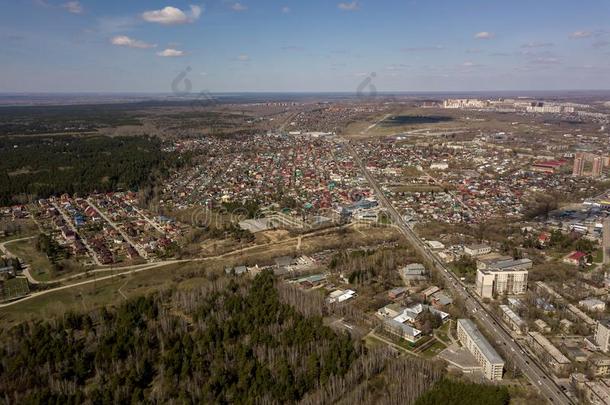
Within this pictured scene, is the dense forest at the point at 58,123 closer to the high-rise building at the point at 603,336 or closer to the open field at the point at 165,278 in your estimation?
the open field at the point at 165,278

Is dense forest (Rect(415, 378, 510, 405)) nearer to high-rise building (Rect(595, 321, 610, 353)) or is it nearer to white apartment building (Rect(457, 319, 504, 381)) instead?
white apartment building (Rect(457, 319, 504, 381))

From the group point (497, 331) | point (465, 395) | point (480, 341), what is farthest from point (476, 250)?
point (465, 395)

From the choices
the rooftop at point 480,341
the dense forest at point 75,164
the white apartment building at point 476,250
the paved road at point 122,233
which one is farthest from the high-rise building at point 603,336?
the dense forest at point 75,164

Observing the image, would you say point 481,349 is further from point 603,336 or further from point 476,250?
point 476,250

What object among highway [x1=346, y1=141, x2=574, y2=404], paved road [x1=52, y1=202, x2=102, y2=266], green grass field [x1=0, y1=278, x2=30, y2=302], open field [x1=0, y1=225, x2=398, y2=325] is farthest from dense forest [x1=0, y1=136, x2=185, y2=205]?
highway [x1=346, y1=141, x2=574, y2=404]

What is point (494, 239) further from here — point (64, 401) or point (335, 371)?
point (64, 401)

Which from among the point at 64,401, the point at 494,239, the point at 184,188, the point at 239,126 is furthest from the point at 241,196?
the point at 239,126
